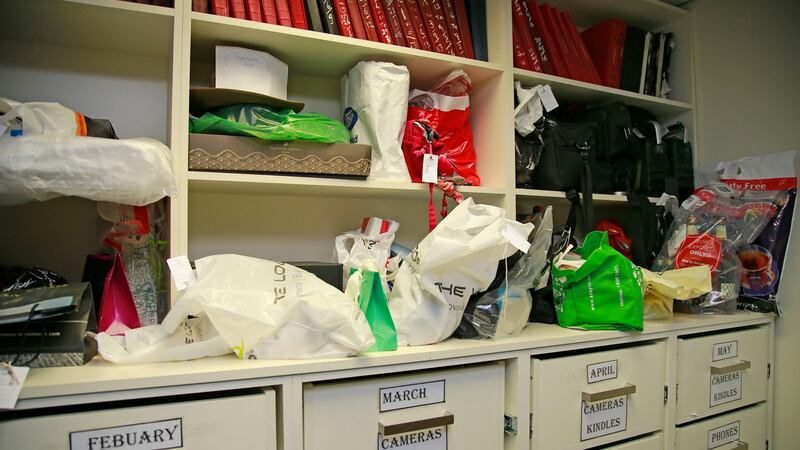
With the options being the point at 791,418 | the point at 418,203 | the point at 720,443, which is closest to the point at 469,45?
the point at 418,203

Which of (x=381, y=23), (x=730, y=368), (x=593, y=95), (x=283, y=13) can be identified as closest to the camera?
(x=283, y=13)

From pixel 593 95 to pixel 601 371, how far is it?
3.39 ft

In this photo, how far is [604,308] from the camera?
1234mm

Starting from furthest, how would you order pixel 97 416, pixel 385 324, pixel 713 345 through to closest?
pixel 713 345 → pixel 385 324 → pixel 97 416

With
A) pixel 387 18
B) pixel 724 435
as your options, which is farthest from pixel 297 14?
pixel 724 435

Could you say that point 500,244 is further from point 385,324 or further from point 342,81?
point 342,81

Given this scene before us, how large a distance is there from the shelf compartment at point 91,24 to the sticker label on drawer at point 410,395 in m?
0.99

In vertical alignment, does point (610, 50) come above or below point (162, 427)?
above

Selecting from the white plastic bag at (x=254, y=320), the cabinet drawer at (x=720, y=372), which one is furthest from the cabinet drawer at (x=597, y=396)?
the white plastic bag at (x=254, y=320)

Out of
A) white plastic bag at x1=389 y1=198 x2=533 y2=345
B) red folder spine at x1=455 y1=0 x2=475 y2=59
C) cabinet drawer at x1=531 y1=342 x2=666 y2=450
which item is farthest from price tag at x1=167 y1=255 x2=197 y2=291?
red folder spine at x1=455 y1=0 x2=475 y2=59

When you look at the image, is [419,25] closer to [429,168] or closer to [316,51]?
[316,51]

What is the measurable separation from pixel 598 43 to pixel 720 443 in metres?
1.52

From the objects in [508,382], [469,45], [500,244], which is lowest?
[508,382]

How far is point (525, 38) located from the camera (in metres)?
1.58
